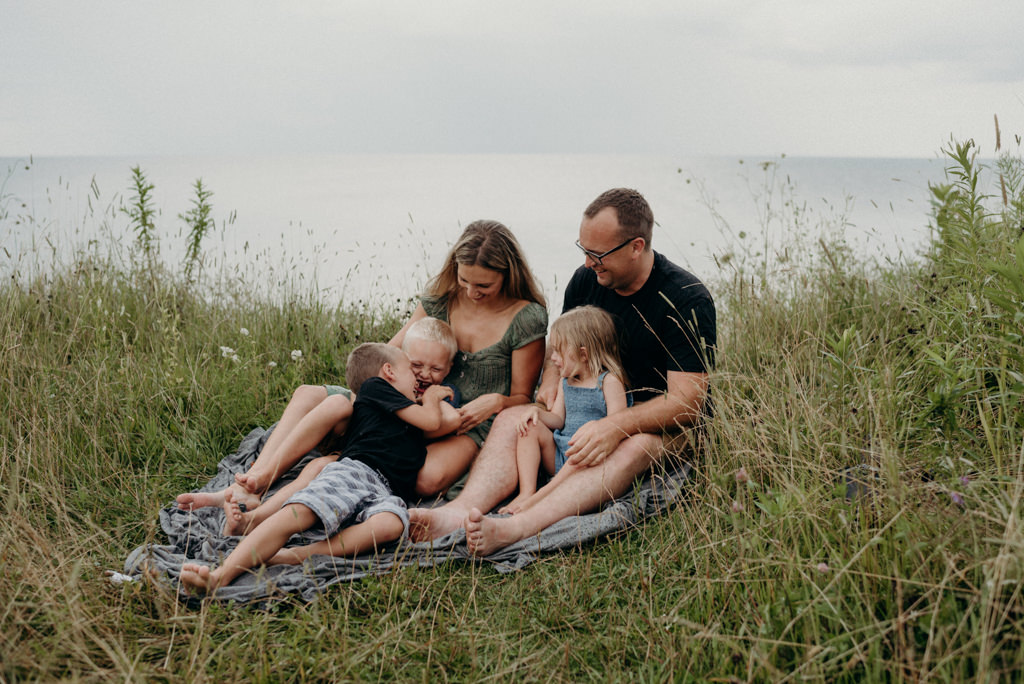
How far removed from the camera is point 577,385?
3965mm

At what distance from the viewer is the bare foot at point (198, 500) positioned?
3549mm

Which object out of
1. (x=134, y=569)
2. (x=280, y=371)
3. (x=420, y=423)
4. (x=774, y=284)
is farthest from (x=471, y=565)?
(x=774, y=284)

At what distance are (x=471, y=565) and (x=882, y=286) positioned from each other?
12.6 feet

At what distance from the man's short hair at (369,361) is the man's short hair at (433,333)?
0.63ft

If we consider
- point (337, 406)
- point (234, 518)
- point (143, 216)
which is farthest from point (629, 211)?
point (143, 216)

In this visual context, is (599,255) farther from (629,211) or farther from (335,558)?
(335,558)

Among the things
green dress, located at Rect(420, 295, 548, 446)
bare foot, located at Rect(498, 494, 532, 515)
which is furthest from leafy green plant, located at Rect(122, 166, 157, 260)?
bare foot, located at Rect(498, 494, 532, 515)

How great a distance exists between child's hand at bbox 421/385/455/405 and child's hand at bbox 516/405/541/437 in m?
0.44

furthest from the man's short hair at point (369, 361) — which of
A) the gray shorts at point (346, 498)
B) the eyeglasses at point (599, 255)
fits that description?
the eyeglasses at point (599, 255)

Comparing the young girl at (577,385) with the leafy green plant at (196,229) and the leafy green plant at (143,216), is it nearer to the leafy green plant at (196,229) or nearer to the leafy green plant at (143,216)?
the leafy green plant at (196,229)

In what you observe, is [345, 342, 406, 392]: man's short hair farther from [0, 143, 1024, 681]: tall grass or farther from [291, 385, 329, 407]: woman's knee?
[0, 143, 1024, 681]: tall grass

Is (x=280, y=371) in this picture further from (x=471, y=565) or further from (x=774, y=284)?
(x=774, y=284)

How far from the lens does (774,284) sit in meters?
5.85

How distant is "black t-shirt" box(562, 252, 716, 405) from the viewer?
3812 millimetres
